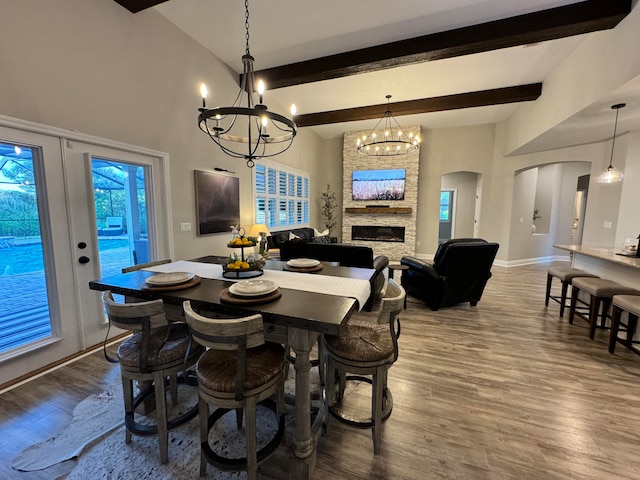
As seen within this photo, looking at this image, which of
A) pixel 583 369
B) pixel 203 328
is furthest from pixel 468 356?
pixel 203 328

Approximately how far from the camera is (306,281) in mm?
1938

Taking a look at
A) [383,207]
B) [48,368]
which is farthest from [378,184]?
[48,368]

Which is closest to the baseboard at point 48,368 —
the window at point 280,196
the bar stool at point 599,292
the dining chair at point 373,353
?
the dining chair at point 373,353

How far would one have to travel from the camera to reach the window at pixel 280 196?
18.1ft

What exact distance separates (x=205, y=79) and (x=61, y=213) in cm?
266

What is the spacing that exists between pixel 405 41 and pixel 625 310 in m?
3.92

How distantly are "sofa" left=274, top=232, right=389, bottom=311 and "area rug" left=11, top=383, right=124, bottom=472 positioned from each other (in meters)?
2.47

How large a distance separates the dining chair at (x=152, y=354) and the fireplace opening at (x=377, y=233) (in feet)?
22.2

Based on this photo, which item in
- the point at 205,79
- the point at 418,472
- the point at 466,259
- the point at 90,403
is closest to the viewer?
the point at 418,472

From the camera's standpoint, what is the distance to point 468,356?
8.69 feet

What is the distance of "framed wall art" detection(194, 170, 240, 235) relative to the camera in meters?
3.92

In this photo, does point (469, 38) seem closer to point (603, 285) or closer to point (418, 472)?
point (603, 285)

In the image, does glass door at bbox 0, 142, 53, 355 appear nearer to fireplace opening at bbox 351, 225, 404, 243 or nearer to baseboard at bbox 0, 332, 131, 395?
baseboard at bbox 0, 332, 131, 395

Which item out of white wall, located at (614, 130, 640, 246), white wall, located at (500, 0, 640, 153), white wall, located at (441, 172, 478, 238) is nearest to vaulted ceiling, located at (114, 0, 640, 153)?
white wall, located at (500, 0, 640, 153)
